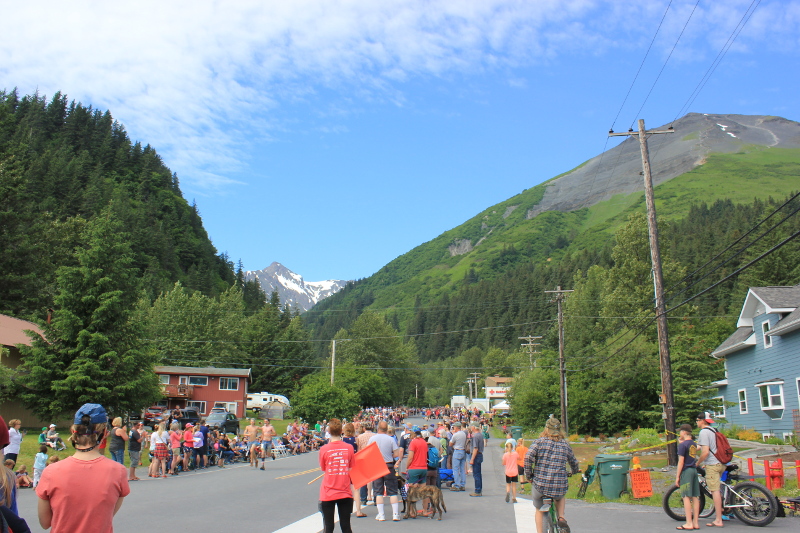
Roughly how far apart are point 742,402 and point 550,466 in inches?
1181

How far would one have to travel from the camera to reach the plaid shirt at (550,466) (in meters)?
8.12

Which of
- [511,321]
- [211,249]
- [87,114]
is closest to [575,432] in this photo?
[511,321]

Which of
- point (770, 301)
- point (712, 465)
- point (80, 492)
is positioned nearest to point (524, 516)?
point (712, 465)

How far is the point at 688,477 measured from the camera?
397 inches

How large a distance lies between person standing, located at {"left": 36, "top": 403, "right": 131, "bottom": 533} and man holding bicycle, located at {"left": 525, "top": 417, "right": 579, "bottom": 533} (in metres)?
5.27

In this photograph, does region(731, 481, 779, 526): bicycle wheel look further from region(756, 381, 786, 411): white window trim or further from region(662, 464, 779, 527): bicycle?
region(756, 381, 786, 411): white window trim

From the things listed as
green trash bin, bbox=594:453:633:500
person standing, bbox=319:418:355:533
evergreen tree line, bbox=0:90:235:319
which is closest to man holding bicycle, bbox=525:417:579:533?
person standing, bbox=319:418:355:533

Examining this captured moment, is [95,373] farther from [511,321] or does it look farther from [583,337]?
[511,321]

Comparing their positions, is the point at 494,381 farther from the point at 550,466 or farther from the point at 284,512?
the point at 550,466

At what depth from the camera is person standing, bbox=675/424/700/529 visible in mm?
10094

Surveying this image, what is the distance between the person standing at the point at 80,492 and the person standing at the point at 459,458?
40.8 ft

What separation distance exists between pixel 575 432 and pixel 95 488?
40472 millimetres

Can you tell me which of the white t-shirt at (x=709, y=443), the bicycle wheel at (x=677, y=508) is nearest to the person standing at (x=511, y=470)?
the bicycle wheel at (x=677, y=508)

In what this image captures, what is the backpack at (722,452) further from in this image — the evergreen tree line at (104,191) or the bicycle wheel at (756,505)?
the evergreen tree line at (104,191)
